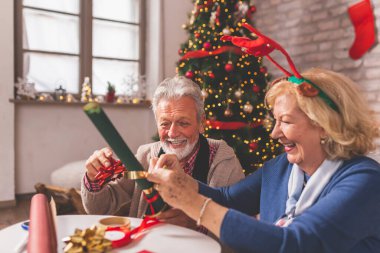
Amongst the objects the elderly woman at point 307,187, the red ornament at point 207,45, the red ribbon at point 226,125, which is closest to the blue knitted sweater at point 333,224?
the elderly woman at point 307,187

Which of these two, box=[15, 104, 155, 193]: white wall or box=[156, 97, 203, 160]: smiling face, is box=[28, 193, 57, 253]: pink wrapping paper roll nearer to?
box=[156, 97, 203, 160]: smiling face

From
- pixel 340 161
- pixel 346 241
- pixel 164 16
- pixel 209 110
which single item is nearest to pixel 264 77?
pixel 209 110

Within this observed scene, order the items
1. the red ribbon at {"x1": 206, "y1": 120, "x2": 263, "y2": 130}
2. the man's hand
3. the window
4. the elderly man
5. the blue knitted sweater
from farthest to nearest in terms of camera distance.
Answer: the window
the red ribbon at {"x1": 206, "y1": 120, "x2": 263, "y2": 130}
the elderly man
the man's hand
the blue knitted sweater

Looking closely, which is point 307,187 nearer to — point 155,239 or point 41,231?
point 155,239

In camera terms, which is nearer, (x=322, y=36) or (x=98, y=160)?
(x=98, y=160)

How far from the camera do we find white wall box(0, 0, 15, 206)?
12.7 feet

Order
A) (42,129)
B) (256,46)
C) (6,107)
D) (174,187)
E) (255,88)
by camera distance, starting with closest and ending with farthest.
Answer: (174,187)
(256,46)
(255,88)
(6,107)
(42,129)

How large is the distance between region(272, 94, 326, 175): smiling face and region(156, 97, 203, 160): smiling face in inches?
19.0

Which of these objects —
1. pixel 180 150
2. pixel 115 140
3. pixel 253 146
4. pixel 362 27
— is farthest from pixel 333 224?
pixel 362 27

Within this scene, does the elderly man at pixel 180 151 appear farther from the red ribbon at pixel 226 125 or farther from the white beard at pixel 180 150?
the red ribbon at pixel 226 125

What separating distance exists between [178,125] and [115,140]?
79cm

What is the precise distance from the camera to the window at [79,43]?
4273 millimetres

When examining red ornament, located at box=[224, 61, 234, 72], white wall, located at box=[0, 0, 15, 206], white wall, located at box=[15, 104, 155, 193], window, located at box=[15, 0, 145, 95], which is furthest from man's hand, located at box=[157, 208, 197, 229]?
window, located at box=[15, 0, 145, 95]

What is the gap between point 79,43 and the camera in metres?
4.60
